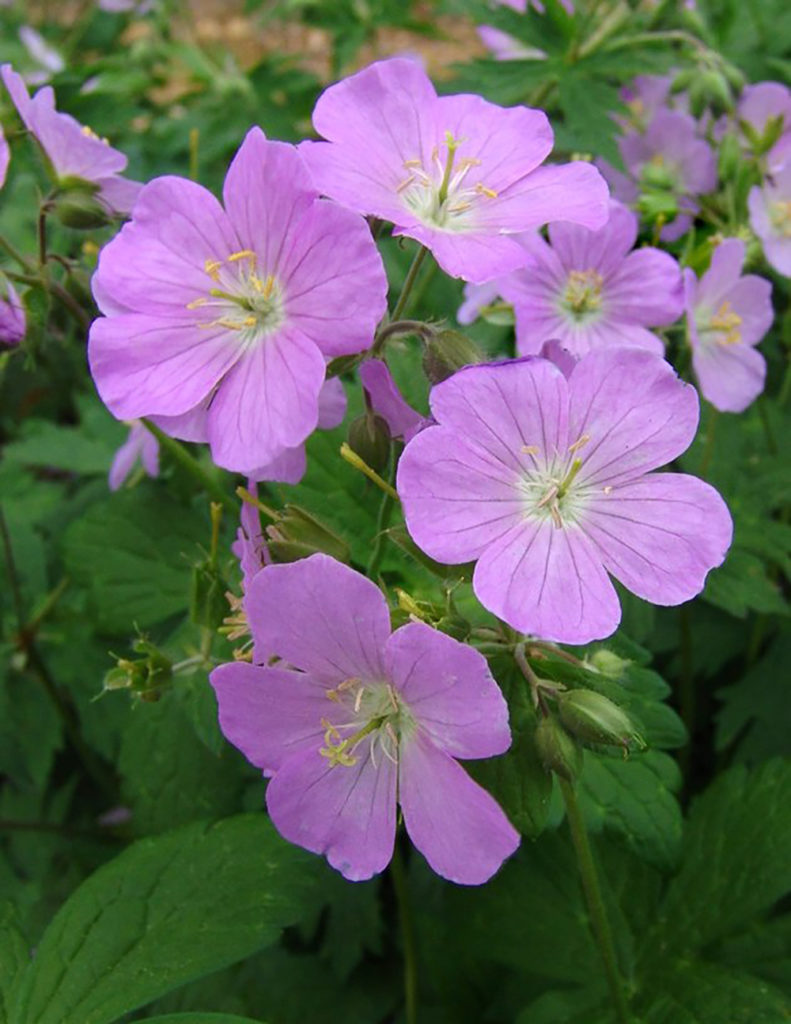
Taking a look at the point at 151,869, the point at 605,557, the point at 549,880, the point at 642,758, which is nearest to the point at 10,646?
Result: the point at 151,869

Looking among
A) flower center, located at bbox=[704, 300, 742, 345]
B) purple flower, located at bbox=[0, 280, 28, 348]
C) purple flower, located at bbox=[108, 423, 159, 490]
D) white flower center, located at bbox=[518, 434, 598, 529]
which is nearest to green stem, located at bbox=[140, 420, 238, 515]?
purple flower, located at bbox=[108, 423, 159, 490]

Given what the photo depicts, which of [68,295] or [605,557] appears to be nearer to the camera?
[605,557]

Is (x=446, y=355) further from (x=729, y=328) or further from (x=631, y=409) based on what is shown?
(x=729, y=328)

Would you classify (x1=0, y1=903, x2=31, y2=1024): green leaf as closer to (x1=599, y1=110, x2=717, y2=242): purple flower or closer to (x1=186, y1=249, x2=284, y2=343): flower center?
(x1=186, y1=249, x2=284, y2=343): flower center

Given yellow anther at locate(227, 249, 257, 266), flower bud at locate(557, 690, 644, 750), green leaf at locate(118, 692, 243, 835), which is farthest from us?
green leaf at locate(118, 692, 243, 835)

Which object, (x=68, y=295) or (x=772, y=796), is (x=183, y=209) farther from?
(x=772, y=796)

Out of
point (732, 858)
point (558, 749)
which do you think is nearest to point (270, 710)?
point (558, 749)

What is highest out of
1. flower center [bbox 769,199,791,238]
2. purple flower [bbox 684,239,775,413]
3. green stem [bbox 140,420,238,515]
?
flower center [bbox 769,199,791,238]
